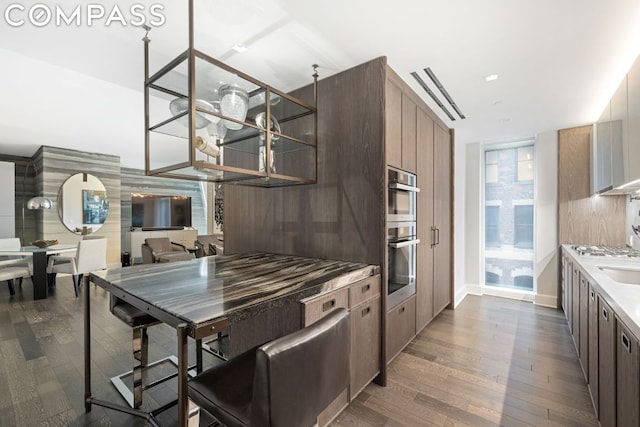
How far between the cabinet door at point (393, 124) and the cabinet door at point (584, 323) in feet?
5.18

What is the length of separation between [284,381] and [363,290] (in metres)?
1.06

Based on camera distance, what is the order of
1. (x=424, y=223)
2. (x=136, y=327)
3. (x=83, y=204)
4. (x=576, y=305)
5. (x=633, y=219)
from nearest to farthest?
(x=136, y=327)
(x=576, y=305)
(x=424, y=223)
(x=633, y=219)
(x=83, y=204)

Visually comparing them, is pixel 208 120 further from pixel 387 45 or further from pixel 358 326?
pixel 358 326

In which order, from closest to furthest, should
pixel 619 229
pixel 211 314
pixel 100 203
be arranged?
pixel 211 314, pixel 619 229, pixel 100 203

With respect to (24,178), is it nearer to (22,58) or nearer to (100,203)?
(100,203)

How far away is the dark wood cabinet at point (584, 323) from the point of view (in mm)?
1951

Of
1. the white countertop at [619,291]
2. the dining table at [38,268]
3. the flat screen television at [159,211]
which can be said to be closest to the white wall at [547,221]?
the white countertop at [619,291]

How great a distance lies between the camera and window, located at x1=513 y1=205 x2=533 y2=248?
4.21 m

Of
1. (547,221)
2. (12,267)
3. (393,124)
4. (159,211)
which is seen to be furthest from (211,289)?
(159,211)

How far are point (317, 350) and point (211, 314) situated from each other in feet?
1.31

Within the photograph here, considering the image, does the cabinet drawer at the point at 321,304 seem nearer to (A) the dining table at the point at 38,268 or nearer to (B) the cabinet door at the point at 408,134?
(B) the cabinet door at the point at 408,134

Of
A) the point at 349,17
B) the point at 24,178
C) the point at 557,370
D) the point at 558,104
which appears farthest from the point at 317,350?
the point at 24,178

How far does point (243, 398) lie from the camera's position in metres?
1.08

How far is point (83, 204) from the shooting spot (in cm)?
593
